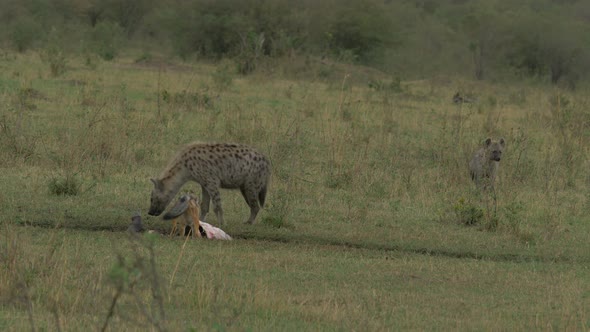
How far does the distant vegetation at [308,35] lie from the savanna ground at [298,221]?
7.99 m

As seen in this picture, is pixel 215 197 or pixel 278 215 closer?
pixel 215 197

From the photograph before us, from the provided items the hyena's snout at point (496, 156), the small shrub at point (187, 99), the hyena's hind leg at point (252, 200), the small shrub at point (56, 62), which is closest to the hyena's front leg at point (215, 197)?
the hyena's hind leg at point (252, 200)

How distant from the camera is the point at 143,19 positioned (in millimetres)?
38500

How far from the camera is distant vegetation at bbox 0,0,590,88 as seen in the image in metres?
28.0


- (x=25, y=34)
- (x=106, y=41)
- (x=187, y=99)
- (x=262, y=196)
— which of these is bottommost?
(x=106, y=41)

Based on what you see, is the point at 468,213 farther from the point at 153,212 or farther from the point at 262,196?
the point at 153,212

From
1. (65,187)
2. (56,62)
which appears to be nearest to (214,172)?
(65,187)

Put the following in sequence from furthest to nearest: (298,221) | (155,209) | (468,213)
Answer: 1. (468,213)
2. (298,221)
3. (155,209)

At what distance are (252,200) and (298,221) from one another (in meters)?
0.56

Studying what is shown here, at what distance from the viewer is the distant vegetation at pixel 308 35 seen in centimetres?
2798

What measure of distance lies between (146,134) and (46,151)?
149 cm

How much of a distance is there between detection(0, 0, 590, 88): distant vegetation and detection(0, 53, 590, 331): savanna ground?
799 cm

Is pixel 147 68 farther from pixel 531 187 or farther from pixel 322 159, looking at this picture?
pixel 531 187

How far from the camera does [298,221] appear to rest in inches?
392
